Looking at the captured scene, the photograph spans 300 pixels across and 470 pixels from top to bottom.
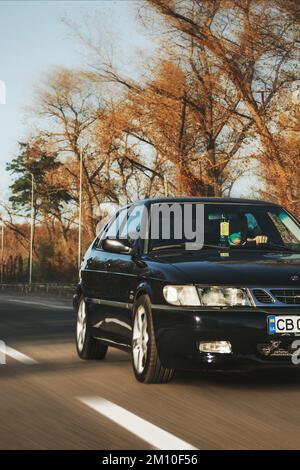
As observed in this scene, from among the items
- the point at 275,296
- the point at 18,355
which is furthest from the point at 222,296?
the point at 18,355

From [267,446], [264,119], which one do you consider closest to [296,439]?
[267,446]

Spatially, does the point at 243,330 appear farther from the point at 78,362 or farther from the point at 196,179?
the point at 196,179

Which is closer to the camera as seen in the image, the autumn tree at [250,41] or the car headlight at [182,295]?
the car headlight at [182,295]

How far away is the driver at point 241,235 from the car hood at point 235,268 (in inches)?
23.6

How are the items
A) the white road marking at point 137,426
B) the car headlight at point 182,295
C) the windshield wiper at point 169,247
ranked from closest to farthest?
1. the white road marking at point 137,426
2. the car headlight at point 182,295
3. the windshield wiper at point 169,247

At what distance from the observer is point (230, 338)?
8.59 meters

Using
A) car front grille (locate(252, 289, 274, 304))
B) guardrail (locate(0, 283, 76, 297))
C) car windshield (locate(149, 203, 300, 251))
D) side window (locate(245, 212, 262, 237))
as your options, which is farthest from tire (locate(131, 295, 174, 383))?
guardrail (locate(0, 283, 76, 297))

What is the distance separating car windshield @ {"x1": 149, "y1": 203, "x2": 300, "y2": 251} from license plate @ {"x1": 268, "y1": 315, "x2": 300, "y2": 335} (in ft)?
4.77

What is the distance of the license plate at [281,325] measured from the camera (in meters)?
8.58

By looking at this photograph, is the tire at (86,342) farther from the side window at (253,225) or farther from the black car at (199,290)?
the side window at (253,225)

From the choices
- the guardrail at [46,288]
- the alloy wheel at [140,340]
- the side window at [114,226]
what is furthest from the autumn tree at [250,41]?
the alloy wheel at [140,340]

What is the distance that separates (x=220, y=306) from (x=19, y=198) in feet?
277

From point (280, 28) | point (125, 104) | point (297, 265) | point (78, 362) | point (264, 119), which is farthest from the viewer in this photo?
point (125, 104)

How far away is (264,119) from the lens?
36.6m
